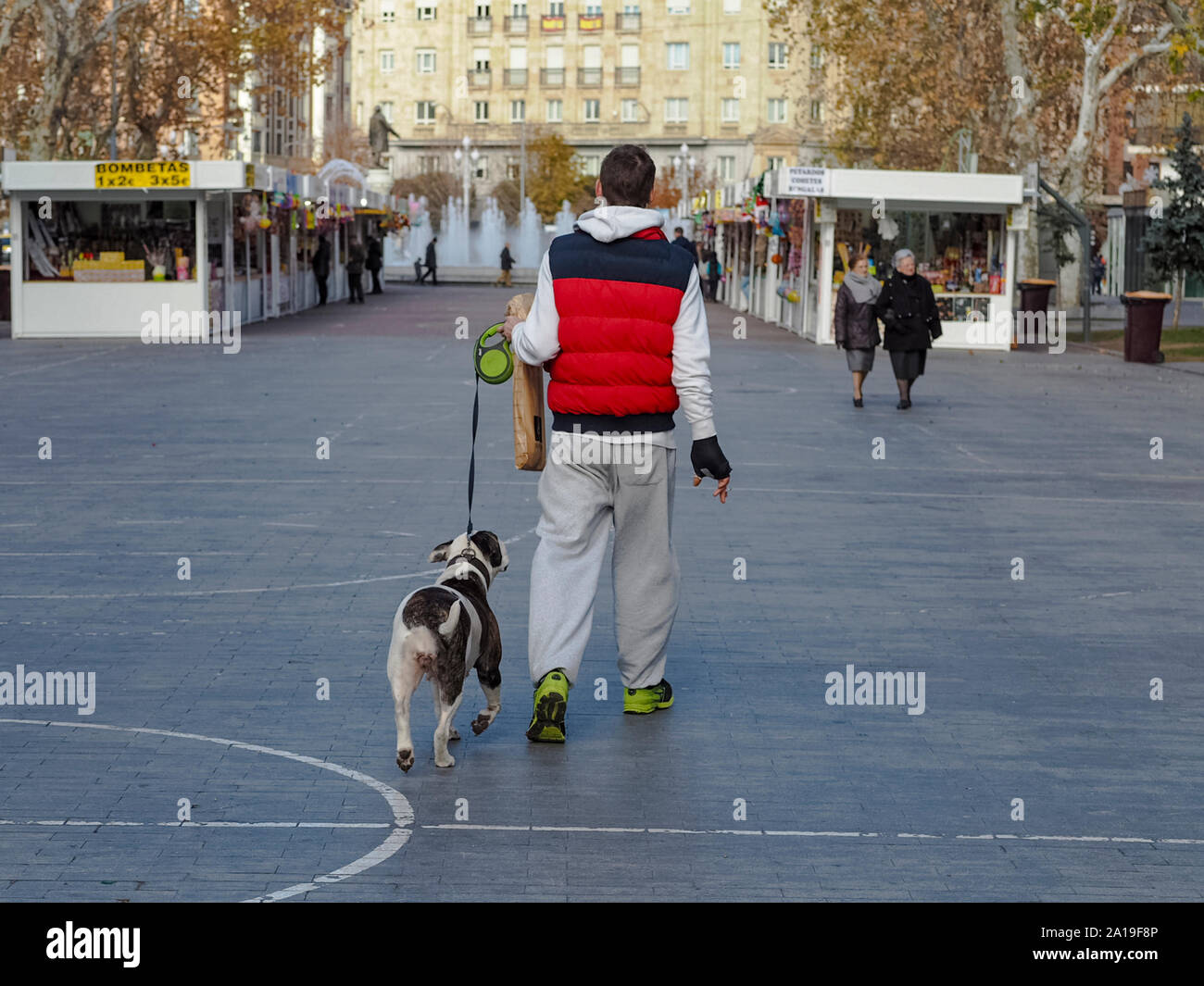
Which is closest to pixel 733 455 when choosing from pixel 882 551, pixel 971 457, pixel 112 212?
pixel 971 457

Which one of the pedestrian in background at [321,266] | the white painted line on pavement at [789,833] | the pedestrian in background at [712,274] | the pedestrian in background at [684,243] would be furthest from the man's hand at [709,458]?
the pedestrian in background at [712,274]

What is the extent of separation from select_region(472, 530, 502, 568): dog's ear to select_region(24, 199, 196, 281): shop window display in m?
29.1

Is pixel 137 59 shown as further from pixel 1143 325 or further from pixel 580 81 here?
pixel 580 81

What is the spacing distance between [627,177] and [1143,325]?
26.7 metres

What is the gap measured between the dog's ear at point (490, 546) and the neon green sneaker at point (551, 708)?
0.48 m

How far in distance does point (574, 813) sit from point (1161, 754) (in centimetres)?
230

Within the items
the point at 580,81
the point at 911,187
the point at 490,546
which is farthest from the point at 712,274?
the point at 580,81

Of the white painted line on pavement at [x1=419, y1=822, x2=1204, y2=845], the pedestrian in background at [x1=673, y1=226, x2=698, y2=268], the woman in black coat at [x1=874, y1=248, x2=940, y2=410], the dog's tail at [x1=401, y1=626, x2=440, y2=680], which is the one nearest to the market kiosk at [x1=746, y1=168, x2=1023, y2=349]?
the woman in black coat at [x1=874, y1=248, x2=940, y2=410]

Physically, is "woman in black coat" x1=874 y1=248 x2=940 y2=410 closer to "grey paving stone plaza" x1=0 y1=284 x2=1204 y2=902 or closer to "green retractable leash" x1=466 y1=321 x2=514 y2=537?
"grey paving stone plaza" x1=0 y1=284 x2=1204 y2=902

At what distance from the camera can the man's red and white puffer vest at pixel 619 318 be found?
6.57 meters

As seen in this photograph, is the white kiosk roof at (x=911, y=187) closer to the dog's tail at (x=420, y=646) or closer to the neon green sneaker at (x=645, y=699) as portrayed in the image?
the neon green sneaker at (x=645, y=699)

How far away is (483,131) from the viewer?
114 m

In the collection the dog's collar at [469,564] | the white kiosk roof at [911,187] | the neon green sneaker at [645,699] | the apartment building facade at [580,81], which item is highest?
the apartment building facade at [580,81]

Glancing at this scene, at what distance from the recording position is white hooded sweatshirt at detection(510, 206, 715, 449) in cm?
657
